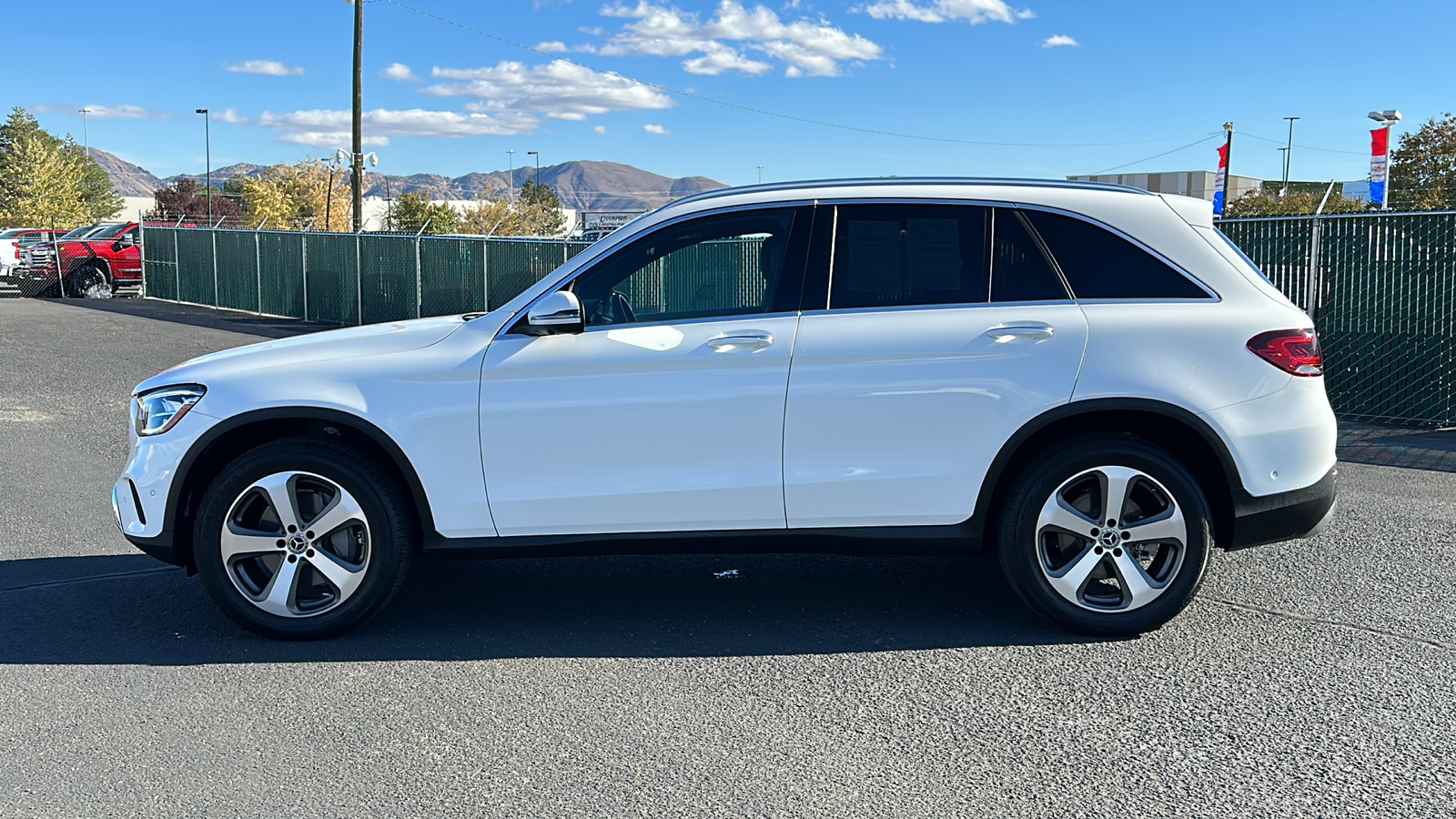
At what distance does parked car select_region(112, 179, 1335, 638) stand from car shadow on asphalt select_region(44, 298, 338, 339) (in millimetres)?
15437

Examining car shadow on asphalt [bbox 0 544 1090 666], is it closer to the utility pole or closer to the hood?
the hood

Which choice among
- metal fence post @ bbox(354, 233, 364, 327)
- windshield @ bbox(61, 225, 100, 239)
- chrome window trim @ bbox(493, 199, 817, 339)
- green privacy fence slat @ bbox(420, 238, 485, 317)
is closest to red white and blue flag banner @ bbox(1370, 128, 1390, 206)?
green privacy fence slat @ bbox(420, 238, 485, 317)

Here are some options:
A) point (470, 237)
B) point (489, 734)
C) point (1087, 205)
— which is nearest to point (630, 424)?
point (489, 734)

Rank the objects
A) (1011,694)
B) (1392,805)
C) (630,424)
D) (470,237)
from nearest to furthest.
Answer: (1392,805) → (1011,694) → (630,424) → (470,237)

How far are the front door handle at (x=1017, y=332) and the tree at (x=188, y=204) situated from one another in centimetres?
10441

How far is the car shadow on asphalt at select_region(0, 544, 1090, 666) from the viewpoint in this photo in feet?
16.3

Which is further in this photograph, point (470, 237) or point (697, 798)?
point (470, 237)

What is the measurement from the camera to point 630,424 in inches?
192

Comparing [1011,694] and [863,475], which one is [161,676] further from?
[1011,694]

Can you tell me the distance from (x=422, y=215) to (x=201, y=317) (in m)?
61.5

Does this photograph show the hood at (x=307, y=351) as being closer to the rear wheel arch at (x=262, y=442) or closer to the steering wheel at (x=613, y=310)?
the rear wheel arch at (x=262, y=442)

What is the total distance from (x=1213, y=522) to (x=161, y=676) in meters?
4.06

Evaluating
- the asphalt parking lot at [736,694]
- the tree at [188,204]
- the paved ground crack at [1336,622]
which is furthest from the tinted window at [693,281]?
the tree at [188,204]

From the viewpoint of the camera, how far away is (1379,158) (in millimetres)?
27656
